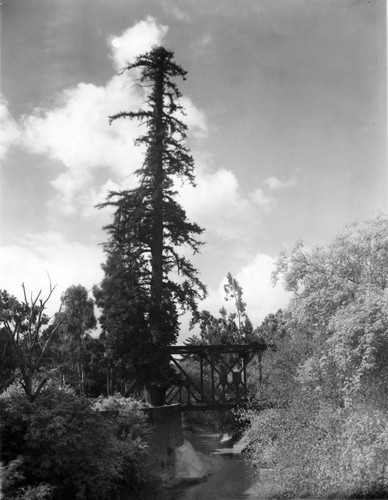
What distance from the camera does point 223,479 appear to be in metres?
27.8

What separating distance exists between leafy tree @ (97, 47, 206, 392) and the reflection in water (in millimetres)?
5601

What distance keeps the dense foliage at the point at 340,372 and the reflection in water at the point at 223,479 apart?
3743 millimetres

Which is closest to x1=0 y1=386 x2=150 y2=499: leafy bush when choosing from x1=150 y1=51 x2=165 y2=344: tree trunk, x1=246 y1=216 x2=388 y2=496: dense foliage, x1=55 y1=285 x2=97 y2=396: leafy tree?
x1=246 y1=216 x2=388 y2=496: dense foliage

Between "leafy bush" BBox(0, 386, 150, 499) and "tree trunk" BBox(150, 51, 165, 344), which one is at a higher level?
"tree trunk" BBox(150, 51, 165, 344)

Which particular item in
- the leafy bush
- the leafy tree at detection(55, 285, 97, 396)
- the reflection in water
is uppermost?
the leafy tree at detection(55, 285, 97, 396)

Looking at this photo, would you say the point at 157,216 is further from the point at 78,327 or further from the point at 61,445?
the point at 78,327

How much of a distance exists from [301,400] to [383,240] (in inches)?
295

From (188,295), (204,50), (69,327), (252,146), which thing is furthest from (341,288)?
(69,327)

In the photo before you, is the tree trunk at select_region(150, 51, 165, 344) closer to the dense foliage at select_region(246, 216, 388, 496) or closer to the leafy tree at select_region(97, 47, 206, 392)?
the leafy tree at select_region(97, 47, 206, 392)

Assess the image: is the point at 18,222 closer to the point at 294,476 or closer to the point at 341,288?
the point at 341,288

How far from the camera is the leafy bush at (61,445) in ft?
57.6

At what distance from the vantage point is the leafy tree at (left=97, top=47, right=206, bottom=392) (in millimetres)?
29234

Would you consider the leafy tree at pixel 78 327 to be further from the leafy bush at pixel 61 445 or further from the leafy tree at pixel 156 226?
the leafy bush at pixel 61 445

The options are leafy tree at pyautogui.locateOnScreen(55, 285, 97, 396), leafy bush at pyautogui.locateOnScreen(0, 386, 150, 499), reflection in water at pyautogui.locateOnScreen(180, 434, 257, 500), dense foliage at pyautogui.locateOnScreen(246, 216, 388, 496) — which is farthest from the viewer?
leafy tree at pyautogui.locateOnScreen(55, 285, 97, 396)
